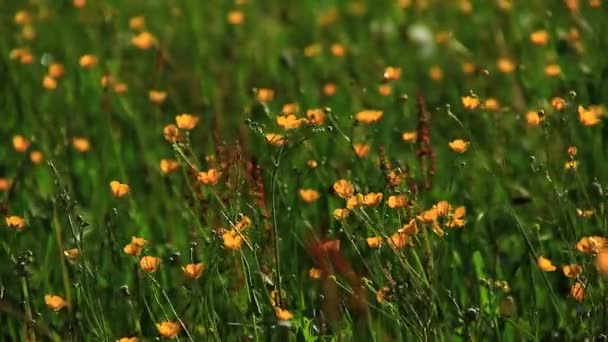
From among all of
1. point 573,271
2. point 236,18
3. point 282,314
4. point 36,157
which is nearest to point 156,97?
point 36,157

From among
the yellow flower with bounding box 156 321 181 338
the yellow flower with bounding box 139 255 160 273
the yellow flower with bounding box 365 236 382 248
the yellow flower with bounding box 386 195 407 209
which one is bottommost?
the yellow flower with bounding box 156 321 181 338

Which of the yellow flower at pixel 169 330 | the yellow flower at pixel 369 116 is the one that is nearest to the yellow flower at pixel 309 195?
the yellow flower at pixel 369 116

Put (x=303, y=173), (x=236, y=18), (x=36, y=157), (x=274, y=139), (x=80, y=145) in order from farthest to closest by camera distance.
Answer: (x=236, y=18), (x=80, y=145), (x=36, y=157), (x=303, y=173), (x=274, y=139)

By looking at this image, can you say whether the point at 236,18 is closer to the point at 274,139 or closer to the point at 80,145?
the point at 80,145

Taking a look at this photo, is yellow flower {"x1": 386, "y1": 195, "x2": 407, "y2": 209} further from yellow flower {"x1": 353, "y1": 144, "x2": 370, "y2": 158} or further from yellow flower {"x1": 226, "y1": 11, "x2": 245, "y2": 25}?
yellow flower {"x1": 226, "y1": 11, "x2": 245, "y2": 25}

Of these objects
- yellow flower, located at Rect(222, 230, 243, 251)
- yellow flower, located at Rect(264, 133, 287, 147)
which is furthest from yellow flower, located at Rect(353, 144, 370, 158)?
yellow flower, located at Rect(222, 230, 243, 251)

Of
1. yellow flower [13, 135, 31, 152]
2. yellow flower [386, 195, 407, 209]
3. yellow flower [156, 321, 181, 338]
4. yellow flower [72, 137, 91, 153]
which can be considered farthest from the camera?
yellow flower [72, 137, 91, 153]

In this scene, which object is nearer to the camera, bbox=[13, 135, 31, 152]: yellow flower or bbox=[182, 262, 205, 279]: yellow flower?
bbox=[182, 262, 205, 279]: yellow flower

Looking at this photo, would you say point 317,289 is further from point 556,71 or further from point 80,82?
point 80,82
